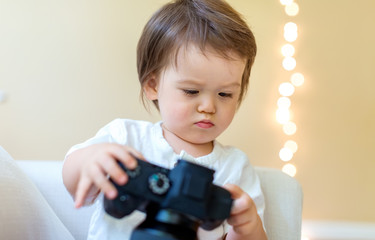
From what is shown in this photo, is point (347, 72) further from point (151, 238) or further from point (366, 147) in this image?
point (151, 238)

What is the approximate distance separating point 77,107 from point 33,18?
332 mm

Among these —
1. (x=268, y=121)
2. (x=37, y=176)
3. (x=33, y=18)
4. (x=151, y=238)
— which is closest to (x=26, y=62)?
(x=33, y=18)

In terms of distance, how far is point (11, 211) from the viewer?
27.6 inches

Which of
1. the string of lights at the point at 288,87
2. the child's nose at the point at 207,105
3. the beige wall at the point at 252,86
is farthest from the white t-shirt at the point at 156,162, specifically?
the string of lights at the point at 288,87

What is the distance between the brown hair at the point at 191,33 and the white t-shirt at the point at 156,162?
0.12m

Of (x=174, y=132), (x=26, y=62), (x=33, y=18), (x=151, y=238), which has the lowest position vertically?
(x=151, y=238)

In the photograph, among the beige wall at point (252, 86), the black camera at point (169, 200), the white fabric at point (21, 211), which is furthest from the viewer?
the beige wall at point (252, 86)

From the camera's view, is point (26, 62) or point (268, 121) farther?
point (268, 121)

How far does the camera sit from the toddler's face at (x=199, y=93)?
2.30ft

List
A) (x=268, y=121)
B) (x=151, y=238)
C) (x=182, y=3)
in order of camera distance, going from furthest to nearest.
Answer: (x=268, y=121) < (x=182, y=3) < (x=151, y=238)

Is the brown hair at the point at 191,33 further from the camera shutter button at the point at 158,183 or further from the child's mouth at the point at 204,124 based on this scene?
the camera shutter button at the point at 158,183

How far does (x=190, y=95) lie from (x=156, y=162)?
148 mm

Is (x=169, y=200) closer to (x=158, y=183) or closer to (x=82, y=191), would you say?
(x=158, y=183)

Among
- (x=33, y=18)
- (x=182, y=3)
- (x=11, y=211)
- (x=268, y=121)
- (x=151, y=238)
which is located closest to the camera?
(x=151, y=238)
